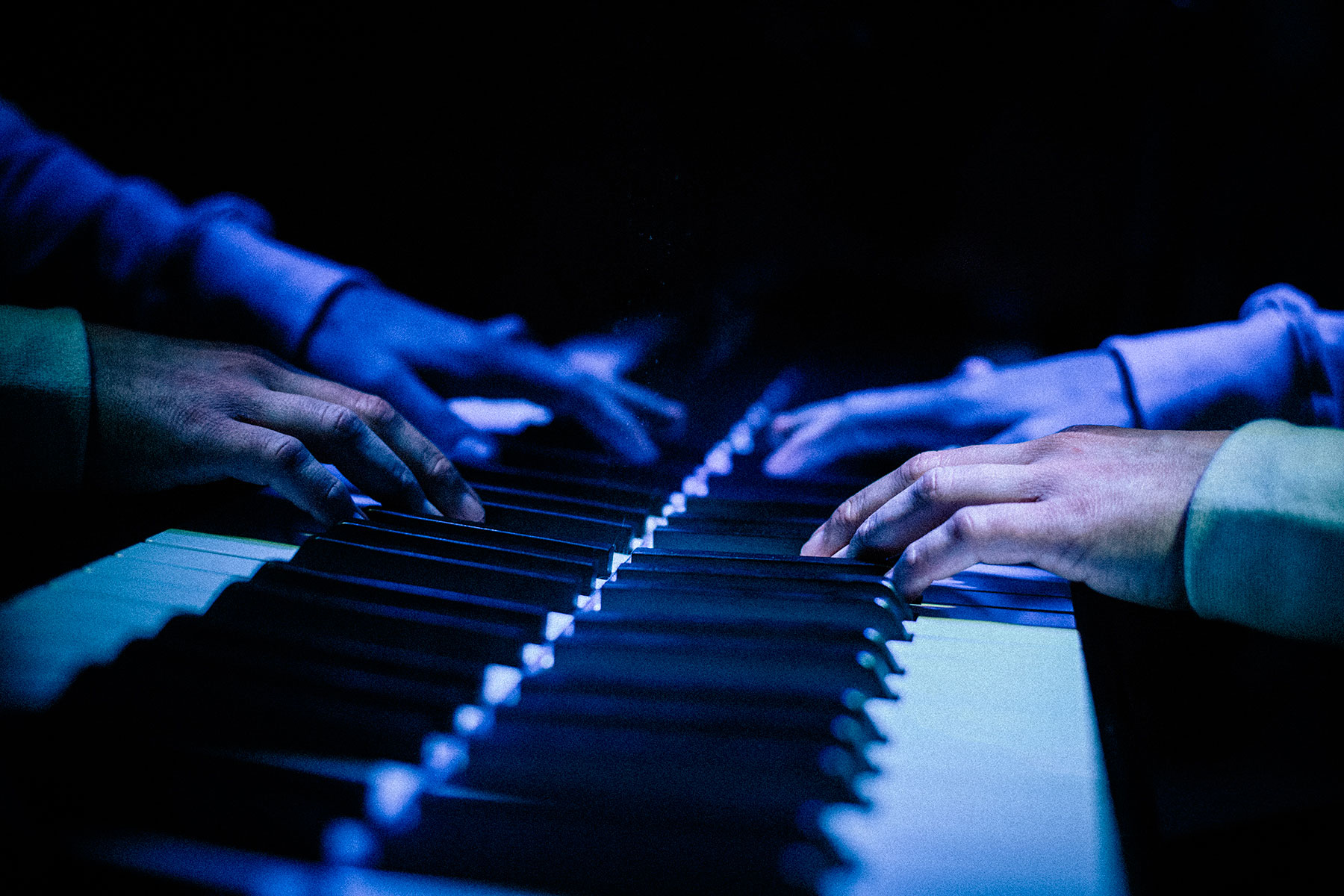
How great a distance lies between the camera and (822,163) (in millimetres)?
2020

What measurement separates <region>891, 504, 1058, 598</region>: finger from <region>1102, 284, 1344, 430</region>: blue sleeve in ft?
2.80

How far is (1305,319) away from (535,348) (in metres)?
1.54

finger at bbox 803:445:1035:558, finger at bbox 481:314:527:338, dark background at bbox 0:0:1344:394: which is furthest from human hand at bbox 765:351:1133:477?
finger at bbox 481:314:527:338

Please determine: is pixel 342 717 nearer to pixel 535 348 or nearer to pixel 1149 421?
pixel 535 348

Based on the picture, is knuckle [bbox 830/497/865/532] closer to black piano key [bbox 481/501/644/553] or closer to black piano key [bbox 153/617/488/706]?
black piano key [bbox 481/501/644/553]

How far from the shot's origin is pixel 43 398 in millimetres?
1014

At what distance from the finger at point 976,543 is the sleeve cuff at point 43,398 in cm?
102

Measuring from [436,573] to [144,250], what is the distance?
4.59ft

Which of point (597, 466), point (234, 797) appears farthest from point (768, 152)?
point (234, 797)

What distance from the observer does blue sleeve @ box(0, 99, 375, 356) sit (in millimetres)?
1704

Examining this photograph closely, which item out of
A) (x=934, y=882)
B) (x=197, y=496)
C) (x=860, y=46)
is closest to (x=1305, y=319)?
(x=860, y=46)

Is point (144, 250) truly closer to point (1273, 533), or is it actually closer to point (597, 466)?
point (597, 466)

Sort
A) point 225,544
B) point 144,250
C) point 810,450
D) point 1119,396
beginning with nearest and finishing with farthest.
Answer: point 225,544 < point 810,450 < point 1119,396 < point 144,250

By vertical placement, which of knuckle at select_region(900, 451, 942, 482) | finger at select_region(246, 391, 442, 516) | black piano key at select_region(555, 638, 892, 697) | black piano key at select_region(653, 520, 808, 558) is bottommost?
black piano key at select_region(555, 638, 892, 697)
